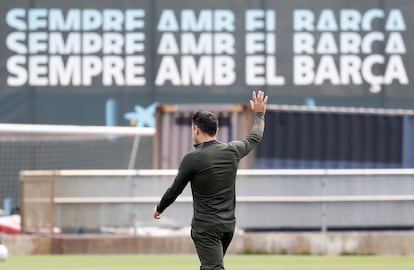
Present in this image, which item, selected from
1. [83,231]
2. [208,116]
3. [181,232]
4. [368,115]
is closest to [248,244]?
[181,232]

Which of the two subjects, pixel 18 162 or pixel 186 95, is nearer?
pixel 18 162

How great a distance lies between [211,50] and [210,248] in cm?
2225

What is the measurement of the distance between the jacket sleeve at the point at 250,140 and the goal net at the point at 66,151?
16125 mm

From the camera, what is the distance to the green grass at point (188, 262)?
1723cm

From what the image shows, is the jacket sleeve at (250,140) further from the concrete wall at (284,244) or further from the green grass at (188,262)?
the concrete wall at (284,244)

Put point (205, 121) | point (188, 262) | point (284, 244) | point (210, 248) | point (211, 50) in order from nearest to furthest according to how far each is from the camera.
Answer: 1. point (205, 121)
2. point (210, 248)
3. point (188, 262)
4. point (284, 244)
5. point (211, 50)

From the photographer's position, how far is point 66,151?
28.8 m

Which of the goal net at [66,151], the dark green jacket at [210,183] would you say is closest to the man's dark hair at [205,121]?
the dark green jacket at [210,183]

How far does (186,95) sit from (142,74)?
1055 millimetres

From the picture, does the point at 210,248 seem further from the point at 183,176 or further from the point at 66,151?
the point at 66,151

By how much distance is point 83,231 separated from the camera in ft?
71.8

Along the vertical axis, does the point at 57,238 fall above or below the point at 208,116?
below

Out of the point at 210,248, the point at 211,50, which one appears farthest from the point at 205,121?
the point at 211,50

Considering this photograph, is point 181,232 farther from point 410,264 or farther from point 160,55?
point 160,55
